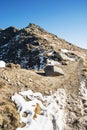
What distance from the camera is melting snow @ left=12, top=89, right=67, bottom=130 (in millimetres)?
22938

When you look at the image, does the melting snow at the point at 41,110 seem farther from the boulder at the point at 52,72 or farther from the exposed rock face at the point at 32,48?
the exposed rock face at the point at 32,48

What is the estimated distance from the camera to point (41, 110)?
25406 mm

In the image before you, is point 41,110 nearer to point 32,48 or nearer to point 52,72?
point 52,72

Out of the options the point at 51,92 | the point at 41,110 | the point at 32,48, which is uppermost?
the point at 32,48

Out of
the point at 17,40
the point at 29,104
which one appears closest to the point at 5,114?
the point at 29,104

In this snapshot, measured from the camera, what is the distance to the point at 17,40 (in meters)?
93.2

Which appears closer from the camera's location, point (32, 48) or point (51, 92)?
point (51, 92)

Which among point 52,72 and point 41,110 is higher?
point 52,72

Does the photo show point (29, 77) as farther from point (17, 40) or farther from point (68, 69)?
point (17, 40)

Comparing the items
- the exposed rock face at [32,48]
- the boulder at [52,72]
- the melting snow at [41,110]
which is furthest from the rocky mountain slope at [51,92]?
the exposed rock face at [32,48]

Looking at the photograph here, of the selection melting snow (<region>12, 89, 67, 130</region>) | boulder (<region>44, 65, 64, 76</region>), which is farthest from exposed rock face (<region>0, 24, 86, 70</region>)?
melting snow (<region>12, 89, 67, 130</region>)

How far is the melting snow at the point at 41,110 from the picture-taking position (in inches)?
903

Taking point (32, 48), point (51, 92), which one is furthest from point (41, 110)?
point (32, 48)

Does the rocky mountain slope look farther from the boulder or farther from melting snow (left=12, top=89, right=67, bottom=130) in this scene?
the boulder
